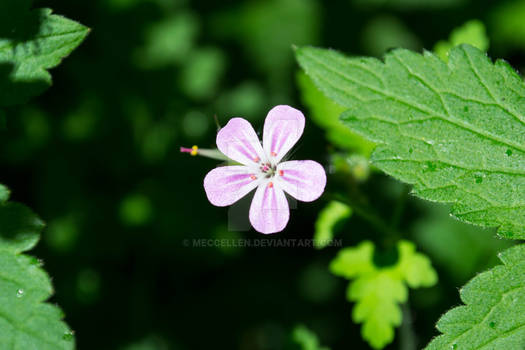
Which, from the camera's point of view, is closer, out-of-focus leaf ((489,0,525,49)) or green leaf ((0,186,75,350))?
green leaf ((0,186,75,350))

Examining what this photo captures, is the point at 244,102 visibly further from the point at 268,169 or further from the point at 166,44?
the point at 268,169

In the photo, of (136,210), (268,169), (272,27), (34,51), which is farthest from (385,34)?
(34,51)

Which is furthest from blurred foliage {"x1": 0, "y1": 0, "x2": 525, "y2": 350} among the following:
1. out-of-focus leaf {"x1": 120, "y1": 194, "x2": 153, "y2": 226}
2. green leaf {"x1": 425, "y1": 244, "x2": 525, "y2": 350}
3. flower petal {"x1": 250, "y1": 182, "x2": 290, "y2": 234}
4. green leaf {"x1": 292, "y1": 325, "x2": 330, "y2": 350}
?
green leaf {"x1": 425, "y1": 244, "x2": 525, "y2": 350}

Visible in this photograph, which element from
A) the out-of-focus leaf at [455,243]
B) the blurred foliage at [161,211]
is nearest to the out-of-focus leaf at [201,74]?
the blurred foliage at [161,211]

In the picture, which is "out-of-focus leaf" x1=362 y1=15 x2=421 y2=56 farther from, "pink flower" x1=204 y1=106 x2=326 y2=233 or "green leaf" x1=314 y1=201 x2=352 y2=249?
"pink flower" x1=204 y1=106 x2=326 y2=233

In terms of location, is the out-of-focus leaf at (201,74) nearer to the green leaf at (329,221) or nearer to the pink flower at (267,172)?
the green leaf at (329,221)

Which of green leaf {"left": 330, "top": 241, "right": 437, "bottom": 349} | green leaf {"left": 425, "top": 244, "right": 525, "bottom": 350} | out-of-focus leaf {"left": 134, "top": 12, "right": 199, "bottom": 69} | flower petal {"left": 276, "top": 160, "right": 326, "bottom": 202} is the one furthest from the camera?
out-of-focus leaf {"left": 134, "top": 12, "right": 199, "bottom": 69}

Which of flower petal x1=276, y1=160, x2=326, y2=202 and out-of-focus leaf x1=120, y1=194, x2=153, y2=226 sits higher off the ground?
flower petal x1=276, y1=160, x2=326, y2=202

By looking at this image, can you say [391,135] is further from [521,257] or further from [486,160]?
[521,257]
